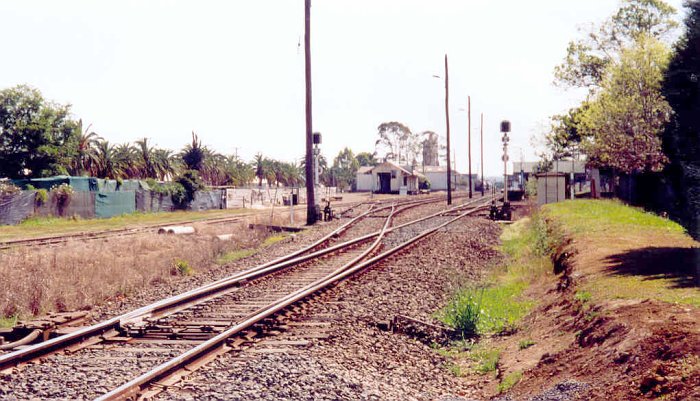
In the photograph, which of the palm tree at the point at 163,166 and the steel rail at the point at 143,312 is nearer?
the steel rail at the point at 143,312

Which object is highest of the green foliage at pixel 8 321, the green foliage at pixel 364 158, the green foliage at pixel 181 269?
the green foliage at pixel 364 158

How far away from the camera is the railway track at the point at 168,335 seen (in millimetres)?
7173

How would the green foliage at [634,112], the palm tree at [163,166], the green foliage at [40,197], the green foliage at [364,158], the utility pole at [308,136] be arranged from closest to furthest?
the utility pole at [308,136], the green foliage at [634,112], the green foliage at [40,197], the palm tree at [163,166], the green foliage at [364,158]

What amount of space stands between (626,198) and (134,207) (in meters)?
31.8

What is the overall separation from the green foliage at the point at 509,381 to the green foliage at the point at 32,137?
2219 inches

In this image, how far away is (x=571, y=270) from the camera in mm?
13438

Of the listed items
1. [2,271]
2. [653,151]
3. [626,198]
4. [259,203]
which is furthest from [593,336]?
[259,203]

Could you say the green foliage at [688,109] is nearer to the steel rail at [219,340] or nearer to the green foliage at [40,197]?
the steel rail at [219,340]

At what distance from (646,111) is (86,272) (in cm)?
2977

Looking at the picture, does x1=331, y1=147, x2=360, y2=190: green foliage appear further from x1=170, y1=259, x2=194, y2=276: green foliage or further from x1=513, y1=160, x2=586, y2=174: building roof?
x1=170, y1=259, x2=194, y2=276: green foliage

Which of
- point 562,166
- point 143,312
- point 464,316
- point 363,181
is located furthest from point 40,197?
point 562,166

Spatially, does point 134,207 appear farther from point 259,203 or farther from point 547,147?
point 547,147

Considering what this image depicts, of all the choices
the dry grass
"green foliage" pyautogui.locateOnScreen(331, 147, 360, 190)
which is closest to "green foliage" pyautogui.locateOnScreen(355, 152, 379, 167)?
"green foliage" pyautogui.locateOnScreen(331, 147, 360, 190)

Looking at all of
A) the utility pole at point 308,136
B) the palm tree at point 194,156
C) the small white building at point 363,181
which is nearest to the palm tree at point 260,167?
the small white building at point 363,181
